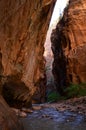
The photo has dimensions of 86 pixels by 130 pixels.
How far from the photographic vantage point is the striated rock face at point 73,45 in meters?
22.9

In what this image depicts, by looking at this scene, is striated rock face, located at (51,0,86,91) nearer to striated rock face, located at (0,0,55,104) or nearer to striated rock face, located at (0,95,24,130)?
striated rock face, located at (0,0,55,104)

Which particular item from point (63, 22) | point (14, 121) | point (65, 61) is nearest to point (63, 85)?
point (65, 61)

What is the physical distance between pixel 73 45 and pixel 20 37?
45.0 feet

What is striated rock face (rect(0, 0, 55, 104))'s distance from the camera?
9.05 metres

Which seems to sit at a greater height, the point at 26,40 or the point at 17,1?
the point at 17,1

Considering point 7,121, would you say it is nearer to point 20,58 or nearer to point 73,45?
point 20,58

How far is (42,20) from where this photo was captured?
13016mm

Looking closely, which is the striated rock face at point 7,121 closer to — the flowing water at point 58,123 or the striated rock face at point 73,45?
the flowing water at point 58,123

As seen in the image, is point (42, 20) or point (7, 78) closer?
point (7, 78)

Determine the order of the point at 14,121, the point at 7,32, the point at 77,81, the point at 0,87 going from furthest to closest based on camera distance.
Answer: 1. the point at 77,81
2. the point at 0,87
3. the point at 7,32
4. the point at 14,121

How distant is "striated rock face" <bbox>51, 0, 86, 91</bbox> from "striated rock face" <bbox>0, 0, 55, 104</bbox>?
A: 9.39 meters

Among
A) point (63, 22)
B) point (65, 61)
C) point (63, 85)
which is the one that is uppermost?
point (63, 22)

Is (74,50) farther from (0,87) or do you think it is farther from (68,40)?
(0,87)

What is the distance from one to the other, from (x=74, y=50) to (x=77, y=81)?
8.41 ft
